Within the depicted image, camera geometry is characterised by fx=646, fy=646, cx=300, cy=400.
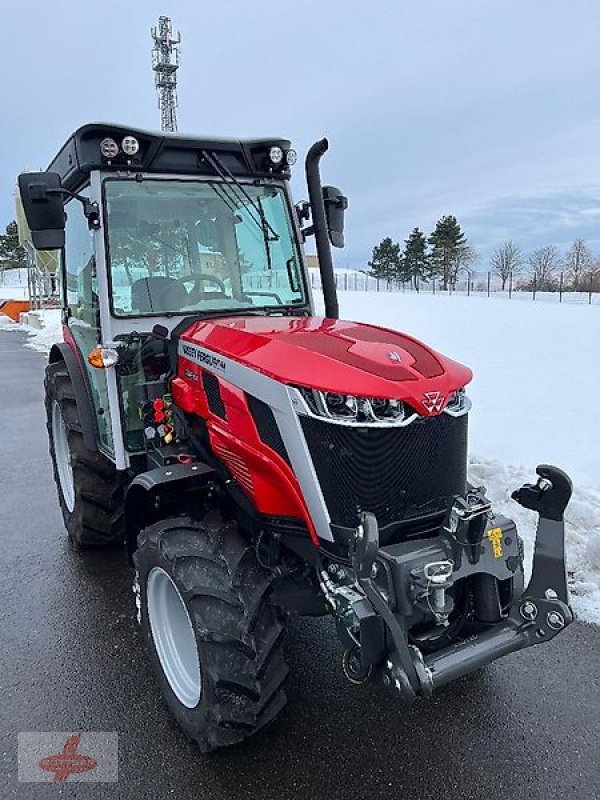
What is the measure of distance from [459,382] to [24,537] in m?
3.67

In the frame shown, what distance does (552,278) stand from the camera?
4766 centimetres

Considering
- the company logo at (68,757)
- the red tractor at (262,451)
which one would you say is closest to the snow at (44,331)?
the red tractor at (262,451)

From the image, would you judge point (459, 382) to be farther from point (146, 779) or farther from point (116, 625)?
point (116, 625)

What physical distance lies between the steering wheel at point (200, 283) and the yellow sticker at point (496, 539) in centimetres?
196

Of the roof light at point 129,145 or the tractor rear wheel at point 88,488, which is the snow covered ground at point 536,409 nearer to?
the tractor rear wheel at point 88,488

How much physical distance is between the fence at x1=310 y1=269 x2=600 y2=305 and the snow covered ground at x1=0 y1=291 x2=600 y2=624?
11.5m

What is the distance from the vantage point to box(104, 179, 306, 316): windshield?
133 inches

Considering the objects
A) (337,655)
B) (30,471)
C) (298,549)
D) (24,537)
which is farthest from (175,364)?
(30,471)

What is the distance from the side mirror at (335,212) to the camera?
12.5 ft

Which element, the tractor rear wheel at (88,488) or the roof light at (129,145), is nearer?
the roof light at (129,145)

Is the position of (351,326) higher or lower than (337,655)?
higher

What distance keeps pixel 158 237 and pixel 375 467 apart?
187 cm

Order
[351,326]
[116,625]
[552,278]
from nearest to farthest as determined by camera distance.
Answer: [351,326]
[116,625]
[552,278]

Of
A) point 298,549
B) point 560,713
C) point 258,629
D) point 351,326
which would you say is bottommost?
point 560,713
